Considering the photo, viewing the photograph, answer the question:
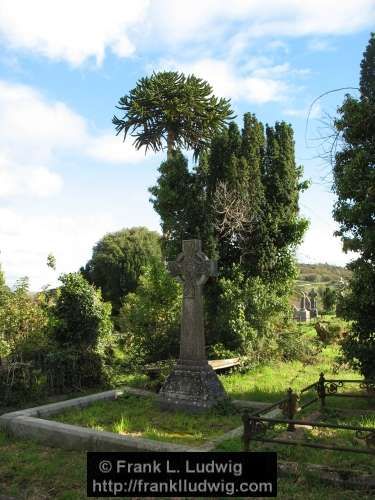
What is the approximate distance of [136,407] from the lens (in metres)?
9.39

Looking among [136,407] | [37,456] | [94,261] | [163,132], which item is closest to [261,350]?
[136,407]

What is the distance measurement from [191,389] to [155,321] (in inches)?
268

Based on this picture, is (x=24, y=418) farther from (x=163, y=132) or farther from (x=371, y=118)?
(x=163, y=132)

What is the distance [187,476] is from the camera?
5.19 meters

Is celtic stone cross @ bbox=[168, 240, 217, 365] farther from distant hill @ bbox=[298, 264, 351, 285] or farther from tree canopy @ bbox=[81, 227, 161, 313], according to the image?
distant hill @ bbox=[298, 264, 351, 285]

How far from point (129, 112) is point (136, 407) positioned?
65.2 feet

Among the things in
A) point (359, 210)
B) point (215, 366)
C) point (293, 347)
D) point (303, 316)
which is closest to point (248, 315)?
point (293, 347)

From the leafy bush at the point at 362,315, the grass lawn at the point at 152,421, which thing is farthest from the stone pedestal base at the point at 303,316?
the grass lawn at the point at 152,421

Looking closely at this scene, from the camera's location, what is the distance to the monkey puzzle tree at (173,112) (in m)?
25.2

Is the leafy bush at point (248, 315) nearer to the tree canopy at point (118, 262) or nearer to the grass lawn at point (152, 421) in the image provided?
the grass lawn at point (152, 421)

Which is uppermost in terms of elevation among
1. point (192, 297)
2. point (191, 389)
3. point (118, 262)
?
point (118, 262)

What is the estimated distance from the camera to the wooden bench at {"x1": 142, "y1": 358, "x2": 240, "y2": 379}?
12.8 m

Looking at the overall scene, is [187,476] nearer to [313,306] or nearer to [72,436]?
[72,436]

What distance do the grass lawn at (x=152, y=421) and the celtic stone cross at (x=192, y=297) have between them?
1.22 metres
